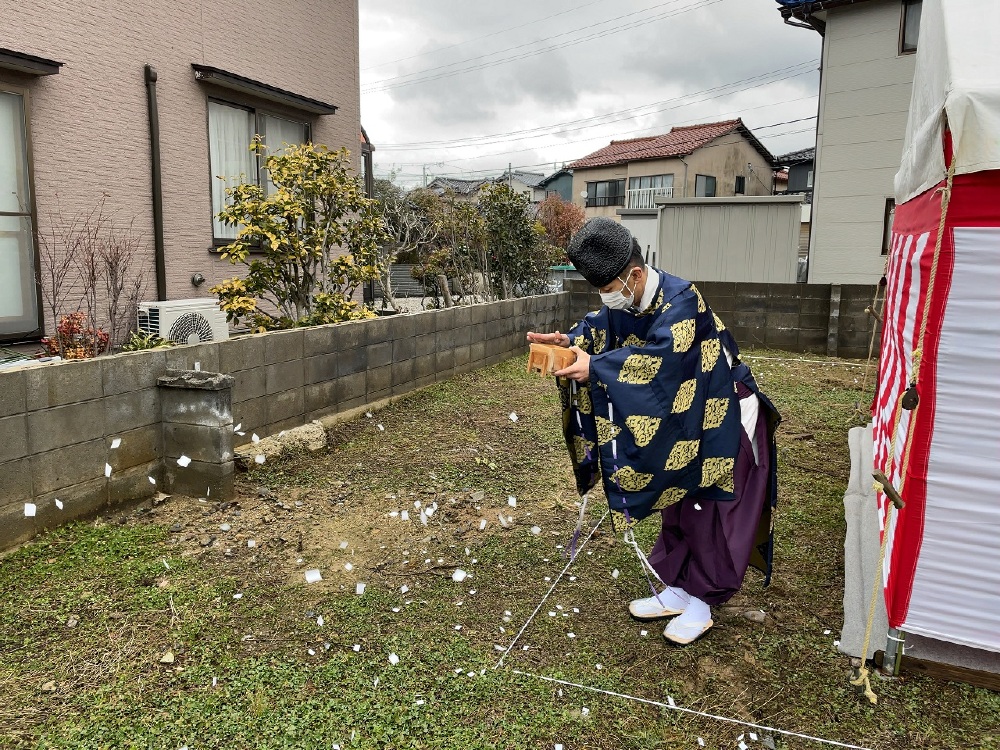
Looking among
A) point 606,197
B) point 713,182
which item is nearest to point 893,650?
point 713,182

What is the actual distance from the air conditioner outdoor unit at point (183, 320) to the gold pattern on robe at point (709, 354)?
169 inches

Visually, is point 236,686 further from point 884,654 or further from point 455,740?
point 884,654

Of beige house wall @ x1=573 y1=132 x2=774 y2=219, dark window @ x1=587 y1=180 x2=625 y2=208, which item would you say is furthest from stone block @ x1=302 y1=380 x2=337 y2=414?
dark window @ x1=587 y1=180 x2=625 y2=208

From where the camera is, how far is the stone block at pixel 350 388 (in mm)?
5539

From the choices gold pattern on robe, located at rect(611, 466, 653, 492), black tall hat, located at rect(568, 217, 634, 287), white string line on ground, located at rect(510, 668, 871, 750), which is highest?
black tall hat, located at rect(568, 217, 634, 287)

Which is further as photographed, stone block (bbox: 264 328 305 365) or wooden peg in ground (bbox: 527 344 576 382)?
stone block (bbox: 264 328 305 365)

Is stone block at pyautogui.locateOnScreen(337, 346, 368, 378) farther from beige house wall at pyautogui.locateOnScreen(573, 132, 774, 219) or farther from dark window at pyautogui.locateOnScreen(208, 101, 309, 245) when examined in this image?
beige house wall at pyautogui.locateOnScreen(573, 132, 774, 219)

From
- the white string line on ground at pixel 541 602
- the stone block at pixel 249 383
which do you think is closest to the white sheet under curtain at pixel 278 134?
the stone block at pixel 249 383

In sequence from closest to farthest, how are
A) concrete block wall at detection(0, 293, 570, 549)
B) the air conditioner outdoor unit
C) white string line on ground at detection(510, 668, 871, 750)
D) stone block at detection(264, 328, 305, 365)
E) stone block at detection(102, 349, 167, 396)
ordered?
white string line on ground at detection(510, 668, 871, 750) → concrete block wall at detection(0, 293, 570, 549) → stone block at detection(102, 349, 167, 396) → stone block at detection(264, 328, 305, 365) → the air conditioner outdoor unit

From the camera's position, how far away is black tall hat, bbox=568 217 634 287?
8.51 ft

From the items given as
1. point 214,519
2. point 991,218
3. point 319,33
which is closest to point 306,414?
point 214,519

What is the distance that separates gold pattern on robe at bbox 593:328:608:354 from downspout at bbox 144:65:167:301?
4.81 metres

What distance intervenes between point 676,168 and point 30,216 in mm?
22571

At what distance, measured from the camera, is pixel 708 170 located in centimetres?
2525
